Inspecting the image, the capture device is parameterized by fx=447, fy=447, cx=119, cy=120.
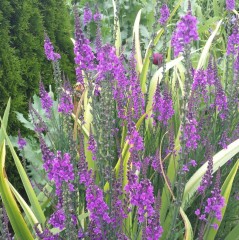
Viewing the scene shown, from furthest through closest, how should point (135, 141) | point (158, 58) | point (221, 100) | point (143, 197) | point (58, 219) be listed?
point (158, 58), point (221, 100), point (135, 141), point (58, 219), point (143, 197)

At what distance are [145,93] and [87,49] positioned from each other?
77 cm

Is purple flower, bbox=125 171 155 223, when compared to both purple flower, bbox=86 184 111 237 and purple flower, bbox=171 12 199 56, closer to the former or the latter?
purple flower, bbox=86 184 111 237

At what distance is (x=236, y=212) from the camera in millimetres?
2225

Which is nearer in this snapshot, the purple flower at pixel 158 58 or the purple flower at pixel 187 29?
the purple flower at pixel 187 29

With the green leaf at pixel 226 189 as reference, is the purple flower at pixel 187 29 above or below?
above

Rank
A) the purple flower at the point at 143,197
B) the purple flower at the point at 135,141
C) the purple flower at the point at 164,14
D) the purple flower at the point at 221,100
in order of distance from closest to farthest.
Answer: the purple flower at the point at 143,197 < the purple flower at the point at 135,141 < the purple flower at the point at 221,100 < the purple flower at the point at 164,14

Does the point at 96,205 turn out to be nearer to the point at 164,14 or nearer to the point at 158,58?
the point at 164,14

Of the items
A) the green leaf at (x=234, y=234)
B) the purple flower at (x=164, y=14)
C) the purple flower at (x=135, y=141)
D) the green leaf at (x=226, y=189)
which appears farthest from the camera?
the purple flower at (x=164, y=14)

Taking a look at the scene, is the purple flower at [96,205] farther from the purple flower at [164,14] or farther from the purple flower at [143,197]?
the purple flower at [164,14]

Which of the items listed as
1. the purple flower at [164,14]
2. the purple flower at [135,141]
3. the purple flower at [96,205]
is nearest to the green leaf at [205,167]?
the purple flower at [135,141]

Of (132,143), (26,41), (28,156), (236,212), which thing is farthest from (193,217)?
(26,41)

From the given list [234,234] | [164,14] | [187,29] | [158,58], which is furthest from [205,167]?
[158,58]

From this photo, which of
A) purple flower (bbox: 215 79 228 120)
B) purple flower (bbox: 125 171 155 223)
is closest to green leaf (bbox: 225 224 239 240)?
purple flower (bbox: 215 79 228 120)

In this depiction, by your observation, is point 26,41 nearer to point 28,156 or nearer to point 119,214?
point 28,156
